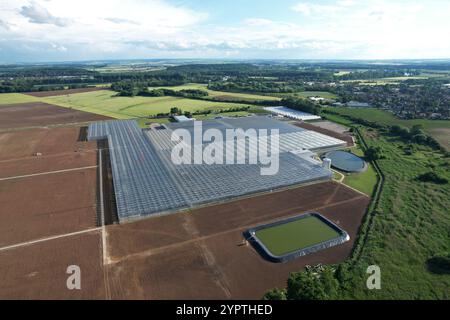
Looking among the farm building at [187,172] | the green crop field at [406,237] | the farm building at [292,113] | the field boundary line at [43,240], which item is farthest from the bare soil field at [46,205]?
the farm building at [292,113]

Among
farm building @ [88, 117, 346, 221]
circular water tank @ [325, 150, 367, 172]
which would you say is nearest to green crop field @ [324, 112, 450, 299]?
circular water tank @ [325, 150, 367, 172]

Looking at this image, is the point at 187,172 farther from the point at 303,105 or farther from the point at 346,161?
the point at 303,105

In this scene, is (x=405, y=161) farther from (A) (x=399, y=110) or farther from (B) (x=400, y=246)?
(A) (x=399, y=110)

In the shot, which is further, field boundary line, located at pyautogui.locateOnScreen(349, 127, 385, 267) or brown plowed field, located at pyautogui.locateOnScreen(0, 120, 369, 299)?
field boundary line, located at pyautogui.locateOnScreen(349, 127, 385, 267)

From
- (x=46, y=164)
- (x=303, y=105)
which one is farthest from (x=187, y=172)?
(x=303, y=105)

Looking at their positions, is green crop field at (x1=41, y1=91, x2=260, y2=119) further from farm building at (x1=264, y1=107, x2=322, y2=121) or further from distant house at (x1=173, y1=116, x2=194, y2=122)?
farm building at (x1=264, y1=107, x2=322, y2=121)
